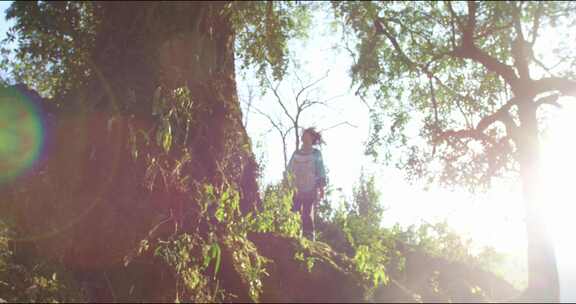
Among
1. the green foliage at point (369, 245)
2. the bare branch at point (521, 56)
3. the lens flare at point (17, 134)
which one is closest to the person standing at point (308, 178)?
the green foliage at point (369, 245)

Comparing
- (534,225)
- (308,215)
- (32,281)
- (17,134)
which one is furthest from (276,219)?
(534,225)

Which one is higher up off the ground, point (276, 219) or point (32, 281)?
point (276, 219)

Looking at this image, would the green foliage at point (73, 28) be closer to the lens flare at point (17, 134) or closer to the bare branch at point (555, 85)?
the lens flare at point (17, 134)

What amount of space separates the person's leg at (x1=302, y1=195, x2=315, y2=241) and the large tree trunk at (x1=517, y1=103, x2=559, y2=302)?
3.56 meters

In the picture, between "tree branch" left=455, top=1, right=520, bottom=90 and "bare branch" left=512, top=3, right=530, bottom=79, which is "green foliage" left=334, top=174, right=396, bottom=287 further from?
"bare branch" left=512, top=3, right=530, bottom=79

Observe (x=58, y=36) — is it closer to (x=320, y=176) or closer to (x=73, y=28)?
(x=73, y=28)

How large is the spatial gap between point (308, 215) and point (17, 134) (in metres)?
4.74

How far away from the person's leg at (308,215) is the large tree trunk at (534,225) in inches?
140

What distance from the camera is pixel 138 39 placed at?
5047mm

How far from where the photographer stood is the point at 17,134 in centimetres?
588

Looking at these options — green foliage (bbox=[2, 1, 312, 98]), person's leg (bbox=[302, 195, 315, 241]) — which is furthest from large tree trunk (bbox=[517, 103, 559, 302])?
green foliage (bbox=[2, 1, 312, 98])

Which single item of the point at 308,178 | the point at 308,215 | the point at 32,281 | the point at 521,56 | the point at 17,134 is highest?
the point at 521,56

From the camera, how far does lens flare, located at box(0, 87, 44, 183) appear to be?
5363 millimetres

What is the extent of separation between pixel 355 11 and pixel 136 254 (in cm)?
386
